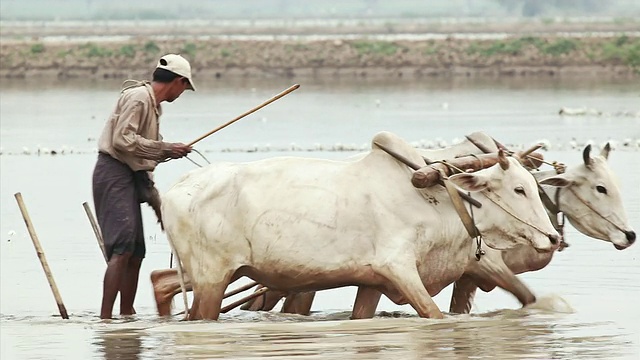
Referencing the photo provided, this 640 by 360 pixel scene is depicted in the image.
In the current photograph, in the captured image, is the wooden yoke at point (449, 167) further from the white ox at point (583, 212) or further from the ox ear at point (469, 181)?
the white ox at point (583, 212)

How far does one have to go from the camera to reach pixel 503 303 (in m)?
12.3

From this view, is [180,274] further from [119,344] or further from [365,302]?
[365,302]

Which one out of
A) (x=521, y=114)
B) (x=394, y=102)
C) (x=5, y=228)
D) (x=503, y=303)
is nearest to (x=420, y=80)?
(x=394, y=102)

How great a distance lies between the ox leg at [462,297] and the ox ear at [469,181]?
1.21 meters

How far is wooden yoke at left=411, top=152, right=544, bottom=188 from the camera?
34.0ft

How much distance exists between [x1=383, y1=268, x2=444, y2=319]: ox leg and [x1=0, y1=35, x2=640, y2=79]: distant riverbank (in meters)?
40.2

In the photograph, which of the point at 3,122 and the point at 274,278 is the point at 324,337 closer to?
the point at 274,278

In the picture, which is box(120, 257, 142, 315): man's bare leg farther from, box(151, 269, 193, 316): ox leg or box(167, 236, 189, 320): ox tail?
box(167, 236, 189, 320): ox tail

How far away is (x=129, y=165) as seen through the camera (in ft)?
36.3

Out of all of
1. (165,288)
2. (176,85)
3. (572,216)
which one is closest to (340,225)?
(165,288)

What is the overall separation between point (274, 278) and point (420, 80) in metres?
39.2

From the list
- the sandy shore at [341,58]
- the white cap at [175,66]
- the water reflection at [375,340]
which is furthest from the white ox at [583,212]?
the sandy shore at [341,58]

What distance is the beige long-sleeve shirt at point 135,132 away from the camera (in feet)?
35.7

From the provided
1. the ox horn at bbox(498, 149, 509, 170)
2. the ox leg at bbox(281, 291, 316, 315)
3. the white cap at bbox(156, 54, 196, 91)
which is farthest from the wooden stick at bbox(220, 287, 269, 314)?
the ox horn at bbox(498, 149, 509, 170)
